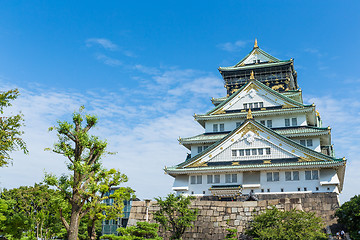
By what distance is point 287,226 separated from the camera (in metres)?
21.8

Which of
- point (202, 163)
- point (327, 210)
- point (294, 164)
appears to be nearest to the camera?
point (327, 210)

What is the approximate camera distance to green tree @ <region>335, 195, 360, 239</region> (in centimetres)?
2406

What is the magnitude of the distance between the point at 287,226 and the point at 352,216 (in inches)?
244

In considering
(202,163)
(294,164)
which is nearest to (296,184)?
(294,164)

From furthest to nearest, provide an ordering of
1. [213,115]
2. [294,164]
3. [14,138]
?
[213,115] < [294,164] < [14,138]

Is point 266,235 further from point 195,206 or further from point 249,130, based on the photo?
point 249,130

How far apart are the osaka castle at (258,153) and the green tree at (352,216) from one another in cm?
812

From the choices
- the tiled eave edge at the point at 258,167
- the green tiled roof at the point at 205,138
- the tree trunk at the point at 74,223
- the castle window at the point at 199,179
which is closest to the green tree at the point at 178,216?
the tree trunk at the point at 74,223

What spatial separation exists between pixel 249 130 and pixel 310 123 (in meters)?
11.1

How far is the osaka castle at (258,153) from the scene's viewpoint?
3500cm

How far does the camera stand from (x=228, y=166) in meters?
37.0

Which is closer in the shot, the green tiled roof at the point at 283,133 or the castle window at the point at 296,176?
the castle window at the point at 296,176

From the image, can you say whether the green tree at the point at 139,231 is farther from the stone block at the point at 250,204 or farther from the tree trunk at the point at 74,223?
the stone block at the point at 250,204

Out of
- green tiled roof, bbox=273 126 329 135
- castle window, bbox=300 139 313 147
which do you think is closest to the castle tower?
green tiled roof, bbox=273 126 329 135
